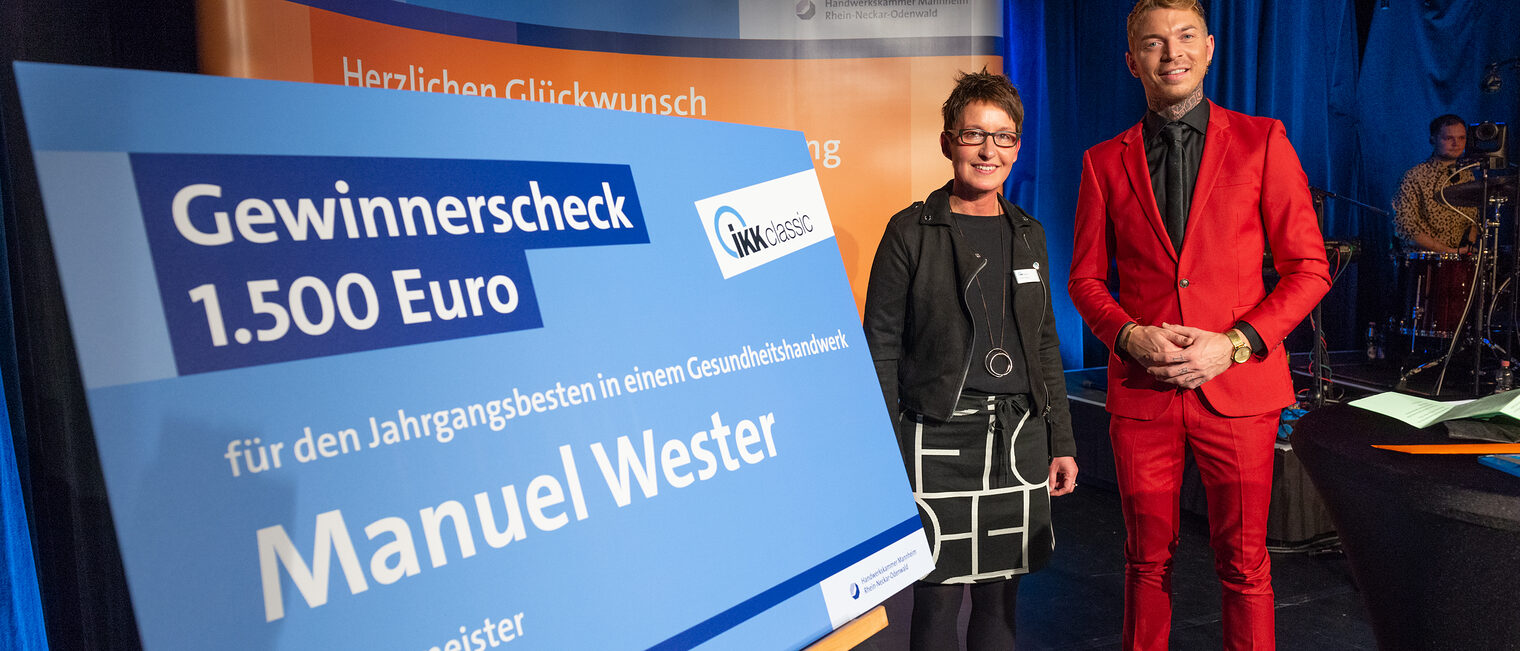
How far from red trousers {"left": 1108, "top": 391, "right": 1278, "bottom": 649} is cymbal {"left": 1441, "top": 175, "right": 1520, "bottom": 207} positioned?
3697 millimetres

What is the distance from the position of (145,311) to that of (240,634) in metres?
0.26

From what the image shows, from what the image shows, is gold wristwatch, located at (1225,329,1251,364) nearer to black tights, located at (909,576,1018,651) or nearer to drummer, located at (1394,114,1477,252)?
black tights, located at (909,576,1018,651)

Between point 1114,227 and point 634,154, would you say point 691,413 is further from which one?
point 1114,227

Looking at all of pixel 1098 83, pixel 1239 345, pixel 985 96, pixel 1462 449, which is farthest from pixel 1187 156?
pixel 1098 83

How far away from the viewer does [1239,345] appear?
1.56 meters

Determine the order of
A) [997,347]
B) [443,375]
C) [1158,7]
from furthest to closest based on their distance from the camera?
[1158,7] < [997,347] < [443,375]

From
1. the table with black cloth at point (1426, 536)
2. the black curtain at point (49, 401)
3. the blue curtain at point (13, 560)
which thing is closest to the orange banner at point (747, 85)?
the black curtain at point (49, 401)

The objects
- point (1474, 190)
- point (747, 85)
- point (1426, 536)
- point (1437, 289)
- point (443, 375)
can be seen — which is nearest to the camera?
point (443, 375)

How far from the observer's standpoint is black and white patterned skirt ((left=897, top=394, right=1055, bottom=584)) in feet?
4.95

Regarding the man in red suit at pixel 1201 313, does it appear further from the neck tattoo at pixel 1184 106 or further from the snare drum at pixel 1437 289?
the snare drum at pixel 1437 289

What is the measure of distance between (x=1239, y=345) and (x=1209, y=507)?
35 cm

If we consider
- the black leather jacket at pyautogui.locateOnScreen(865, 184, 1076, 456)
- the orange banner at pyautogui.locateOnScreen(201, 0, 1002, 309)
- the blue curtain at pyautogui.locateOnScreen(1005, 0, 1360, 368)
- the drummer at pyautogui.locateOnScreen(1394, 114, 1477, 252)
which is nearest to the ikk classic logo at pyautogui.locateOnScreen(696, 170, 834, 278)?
the black leather jacket at pyautogui.locateOnScreen(865, 184, 1076, 456)

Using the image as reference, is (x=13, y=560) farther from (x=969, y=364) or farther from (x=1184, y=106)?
(x=1184, y=106)

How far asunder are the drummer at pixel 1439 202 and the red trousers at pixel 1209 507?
4.19m
